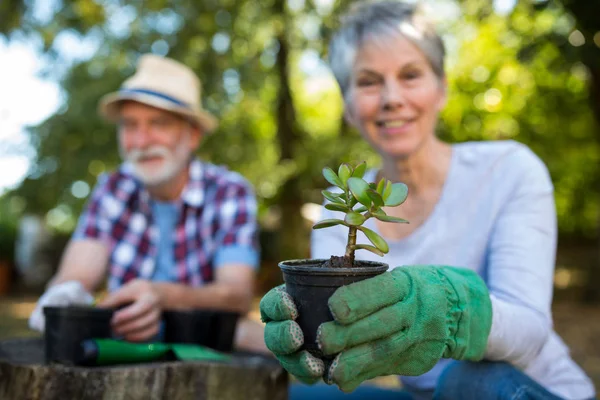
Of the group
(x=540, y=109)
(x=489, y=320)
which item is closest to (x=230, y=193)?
(x=489, y=320)

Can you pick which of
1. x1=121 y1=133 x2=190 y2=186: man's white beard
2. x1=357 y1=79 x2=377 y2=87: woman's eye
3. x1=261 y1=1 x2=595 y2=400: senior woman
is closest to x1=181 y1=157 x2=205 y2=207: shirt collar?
x1=121 y1=133 x2=190 y2=186: man's white beard

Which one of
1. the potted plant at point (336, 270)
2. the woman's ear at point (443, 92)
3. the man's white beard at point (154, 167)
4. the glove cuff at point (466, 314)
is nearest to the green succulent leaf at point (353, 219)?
the potted plant at point (336, 270)

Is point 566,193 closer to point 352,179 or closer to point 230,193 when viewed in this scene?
point 230,193

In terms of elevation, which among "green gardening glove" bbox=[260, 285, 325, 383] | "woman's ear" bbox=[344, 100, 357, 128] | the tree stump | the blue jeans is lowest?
the tree stump

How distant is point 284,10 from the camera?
23.2 feet

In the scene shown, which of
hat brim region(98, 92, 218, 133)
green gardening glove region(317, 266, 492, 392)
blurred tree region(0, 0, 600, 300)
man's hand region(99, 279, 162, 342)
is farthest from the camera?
blurred tree region(0, 0, 600, 300)

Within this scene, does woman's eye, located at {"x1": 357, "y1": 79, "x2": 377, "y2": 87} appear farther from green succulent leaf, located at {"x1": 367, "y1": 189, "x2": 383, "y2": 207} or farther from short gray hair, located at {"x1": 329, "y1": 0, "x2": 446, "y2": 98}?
green succulent leaf, located at {"x1": 367, "y1": 189, "x2": 383, "y2": 207}

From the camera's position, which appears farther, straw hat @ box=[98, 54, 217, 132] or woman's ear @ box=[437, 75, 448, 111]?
straw hat @ box=[98, 54, 217, 132]

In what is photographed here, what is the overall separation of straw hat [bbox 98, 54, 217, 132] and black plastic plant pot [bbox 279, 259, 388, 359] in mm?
1786

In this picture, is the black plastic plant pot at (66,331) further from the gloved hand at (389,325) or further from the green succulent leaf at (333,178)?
the green succulent leaf at (333,178)

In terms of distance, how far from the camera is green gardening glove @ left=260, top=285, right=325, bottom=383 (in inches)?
42.8

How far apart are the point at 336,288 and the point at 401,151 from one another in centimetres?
86

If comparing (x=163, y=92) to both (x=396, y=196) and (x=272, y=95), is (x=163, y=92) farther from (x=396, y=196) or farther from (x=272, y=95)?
(x=272, y=95)

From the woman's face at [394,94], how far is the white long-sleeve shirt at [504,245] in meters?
0.19
